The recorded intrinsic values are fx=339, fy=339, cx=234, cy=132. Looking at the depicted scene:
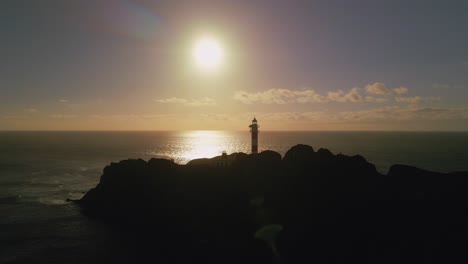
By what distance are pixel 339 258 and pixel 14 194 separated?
215 feet

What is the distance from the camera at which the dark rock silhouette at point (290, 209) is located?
32.4 m

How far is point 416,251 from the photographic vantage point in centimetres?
3008

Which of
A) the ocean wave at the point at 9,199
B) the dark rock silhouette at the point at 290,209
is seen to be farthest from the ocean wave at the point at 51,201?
the dark rock silhouette at the point at 290,209

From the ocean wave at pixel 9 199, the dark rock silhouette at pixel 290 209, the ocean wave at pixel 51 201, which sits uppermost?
the dark rock silhouette at pixel 290 209

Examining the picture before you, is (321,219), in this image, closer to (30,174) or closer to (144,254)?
(144,254)

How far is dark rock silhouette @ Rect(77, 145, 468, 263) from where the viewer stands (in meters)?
32.4

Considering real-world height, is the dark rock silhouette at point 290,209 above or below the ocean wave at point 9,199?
above

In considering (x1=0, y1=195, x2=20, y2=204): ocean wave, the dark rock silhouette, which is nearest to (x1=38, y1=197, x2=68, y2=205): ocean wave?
(x1=0, y1=195, x2=20, y2=204): ocean wave

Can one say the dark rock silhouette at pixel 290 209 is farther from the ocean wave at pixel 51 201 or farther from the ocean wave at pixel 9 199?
the ocean wave at pixel 9 199

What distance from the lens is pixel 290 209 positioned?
40281 millimetres

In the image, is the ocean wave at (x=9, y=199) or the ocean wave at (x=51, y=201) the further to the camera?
the ocean wave at (x=51, y=201)

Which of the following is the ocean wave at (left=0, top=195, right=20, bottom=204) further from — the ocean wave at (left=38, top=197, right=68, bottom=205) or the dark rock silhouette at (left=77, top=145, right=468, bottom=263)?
the dark rock silhouette at (left=77, top=145, right=468, bottom=263)

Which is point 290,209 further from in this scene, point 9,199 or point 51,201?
point 9,199

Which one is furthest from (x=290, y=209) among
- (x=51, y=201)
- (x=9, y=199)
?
(x=9, y=199)
